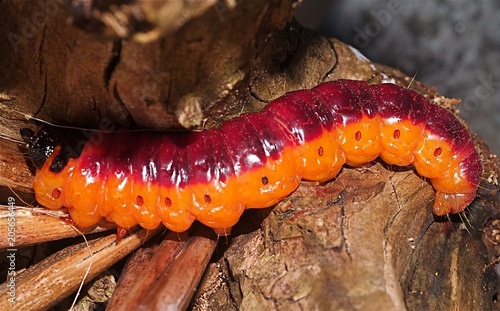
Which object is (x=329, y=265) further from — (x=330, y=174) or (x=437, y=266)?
(x=437, y=266)

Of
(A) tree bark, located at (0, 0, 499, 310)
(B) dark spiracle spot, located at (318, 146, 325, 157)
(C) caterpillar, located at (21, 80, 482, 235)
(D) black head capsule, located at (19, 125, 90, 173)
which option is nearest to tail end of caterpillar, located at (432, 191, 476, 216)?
(A) tree bark, located at (0, 0, 499, 310)

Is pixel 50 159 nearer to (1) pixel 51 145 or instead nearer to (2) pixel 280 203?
(1) pixel 51 145

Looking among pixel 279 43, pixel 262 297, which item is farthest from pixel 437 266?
pixel 279 43

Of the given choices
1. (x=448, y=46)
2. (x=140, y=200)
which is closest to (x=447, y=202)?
(x=140, y=200)

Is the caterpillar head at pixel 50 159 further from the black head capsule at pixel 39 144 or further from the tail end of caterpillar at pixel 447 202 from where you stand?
the tail end of caterpillar at pixel 447 202

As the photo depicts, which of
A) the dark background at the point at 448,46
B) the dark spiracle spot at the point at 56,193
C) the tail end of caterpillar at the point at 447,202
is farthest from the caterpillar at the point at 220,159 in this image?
the dark background at the point at 448,46
